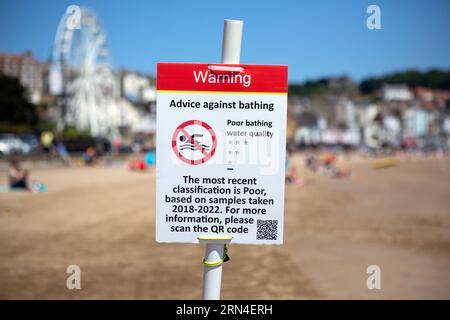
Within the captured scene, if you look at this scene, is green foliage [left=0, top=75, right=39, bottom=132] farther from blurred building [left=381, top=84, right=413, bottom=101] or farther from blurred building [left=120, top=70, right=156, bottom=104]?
blurred building [left=381, top=84, right=413, bottom=101]

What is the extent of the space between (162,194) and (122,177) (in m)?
23.5

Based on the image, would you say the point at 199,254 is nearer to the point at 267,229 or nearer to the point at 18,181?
the point at 267,229

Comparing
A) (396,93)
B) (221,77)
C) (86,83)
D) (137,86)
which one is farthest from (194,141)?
(396,93)

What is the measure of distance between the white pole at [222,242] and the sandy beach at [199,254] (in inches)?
163

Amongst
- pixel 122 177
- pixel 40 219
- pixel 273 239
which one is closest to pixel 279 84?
pixel 273 239

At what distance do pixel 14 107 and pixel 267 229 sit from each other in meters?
57.6

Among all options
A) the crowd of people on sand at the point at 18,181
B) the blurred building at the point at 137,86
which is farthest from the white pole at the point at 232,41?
the blurred building at the point at 137,86

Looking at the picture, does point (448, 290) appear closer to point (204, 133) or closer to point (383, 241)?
point (383, 241)

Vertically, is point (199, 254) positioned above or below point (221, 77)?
below

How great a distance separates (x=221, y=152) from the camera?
2268mm

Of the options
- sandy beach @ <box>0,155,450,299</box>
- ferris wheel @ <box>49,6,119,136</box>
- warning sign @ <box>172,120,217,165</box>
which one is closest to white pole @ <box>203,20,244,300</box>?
warning sign @ <box>172,120,217,165</box>

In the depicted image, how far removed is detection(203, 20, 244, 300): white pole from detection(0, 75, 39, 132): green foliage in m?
53.3

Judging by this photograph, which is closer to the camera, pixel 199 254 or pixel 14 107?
pixel 199 254

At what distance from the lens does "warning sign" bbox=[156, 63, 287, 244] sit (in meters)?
2.23
